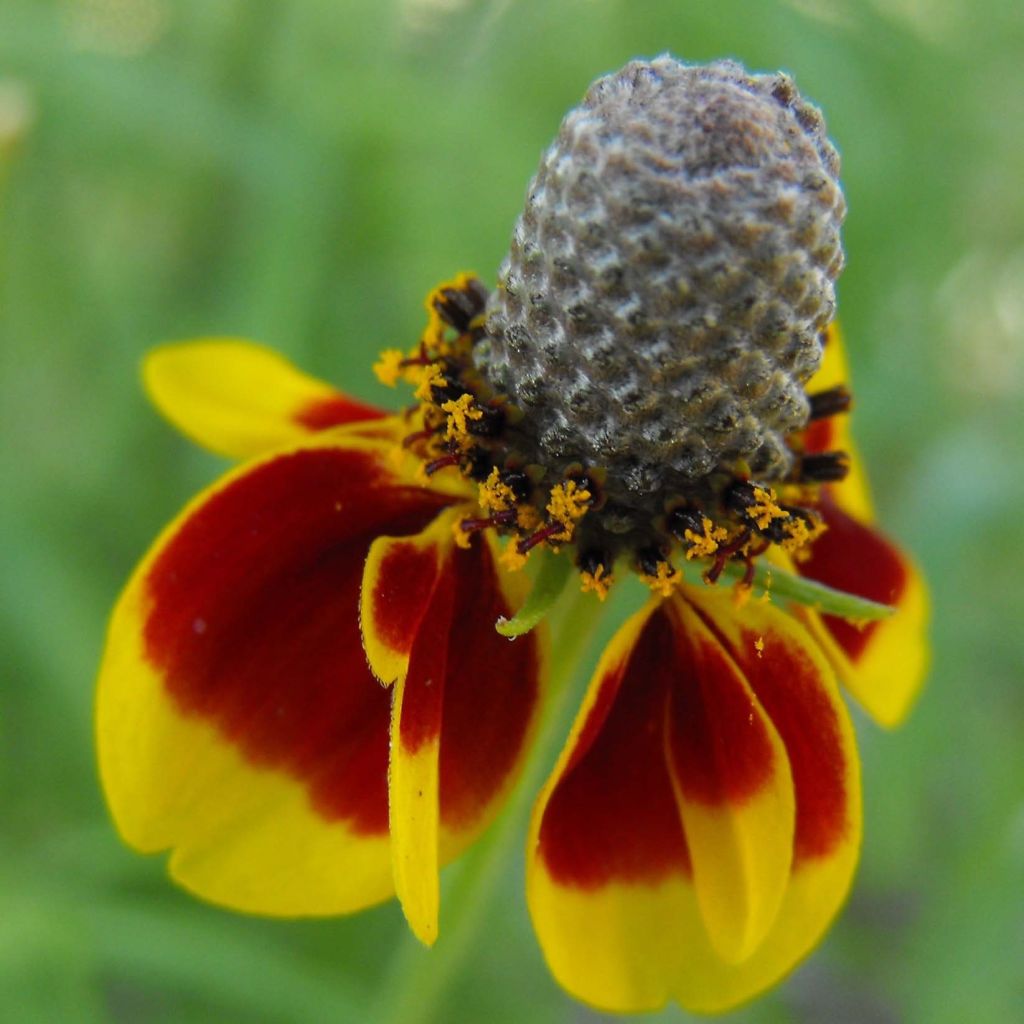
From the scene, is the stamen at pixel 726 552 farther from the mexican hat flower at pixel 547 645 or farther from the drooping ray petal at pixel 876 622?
the drooping ray petal at pixel 876 622

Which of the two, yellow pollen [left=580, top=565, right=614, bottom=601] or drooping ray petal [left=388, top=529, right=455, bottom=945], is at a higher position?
yellow pollen [left=580, top=565, right=614, bottom=601]

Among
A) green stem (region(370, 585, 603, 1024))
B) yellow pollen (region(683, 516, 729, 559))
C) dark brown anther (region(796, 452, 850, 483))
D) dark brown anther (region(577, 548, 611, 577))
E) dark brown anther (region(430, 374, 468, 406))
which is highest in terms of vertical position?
dark brown anther (region(796, 452, 850, 483))

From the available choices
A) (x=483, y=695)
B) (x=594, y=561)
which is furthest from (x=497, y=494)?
(x=483, y=695)

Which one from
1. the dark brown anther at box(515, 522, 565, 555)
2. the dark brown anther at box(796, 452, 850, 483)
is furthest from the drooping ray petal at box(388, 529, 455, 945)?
the dark brown anther at box(796, 452, 850, 483)

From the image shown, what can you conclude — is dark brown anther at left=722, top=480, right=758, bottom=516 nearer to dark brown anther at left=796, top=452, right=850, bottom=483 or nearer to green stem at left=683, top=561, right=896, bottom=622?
green stem at left=683, top=561, right=896, bottom=622

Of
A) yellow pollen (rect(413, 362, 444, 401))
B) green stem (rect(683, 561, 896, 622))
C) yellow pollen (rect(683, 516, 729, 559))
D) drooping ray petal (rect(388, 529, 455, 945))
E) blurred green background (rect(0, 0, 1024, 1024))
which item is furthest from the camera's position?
blurred green background (rect(0, 0, 1024, 1024))

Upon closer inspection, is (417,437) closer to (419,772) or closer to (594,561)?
(594,561)

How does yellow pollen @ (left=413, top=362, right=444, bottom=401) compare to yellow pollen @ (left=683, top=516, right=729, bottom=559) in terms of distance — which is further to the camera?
yellow pollen @ (left=413, top=362, right=444, bottom=401)

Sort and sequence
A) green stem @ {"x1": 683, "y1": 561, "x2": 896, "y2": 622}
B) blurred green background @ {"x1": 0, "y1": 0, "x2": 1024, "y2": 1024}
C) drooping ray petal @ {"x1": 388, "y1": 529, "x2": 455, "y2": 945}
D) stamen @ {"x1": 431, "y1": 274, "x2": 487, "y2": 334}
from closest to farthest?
drooping ray petal @ {"x1": 388, "y1": 529, "x2": 455, "y2": 945} < green stem @ {"x1": 683, "y1": 561, "x2": 896, "y2": 622} < stamen @ {"x1": 431, "y1": 274, "x2": 487, "y2": 334} < blurred green background @ {"x1": 0, "y1": 0, "x2": 1024, "y2": 1024}

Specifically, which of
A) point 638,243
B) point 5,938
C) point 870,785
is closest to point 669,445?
point 638,243
